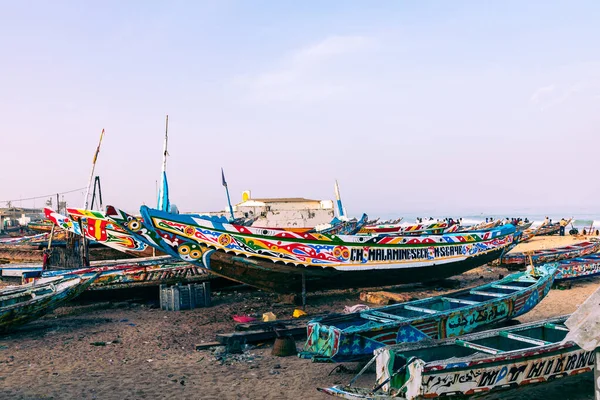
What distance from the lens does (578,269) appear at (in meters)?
16.3

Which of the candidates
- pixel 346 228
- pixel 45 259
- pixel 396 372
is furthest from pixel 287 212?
pixel 396 372

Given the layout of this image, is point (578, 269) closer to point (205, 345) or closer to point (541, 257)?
point (541, 257)

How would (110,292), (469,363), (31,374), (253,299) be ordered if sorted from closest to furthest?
(469,363), (31,374), (110,292), (253,299)

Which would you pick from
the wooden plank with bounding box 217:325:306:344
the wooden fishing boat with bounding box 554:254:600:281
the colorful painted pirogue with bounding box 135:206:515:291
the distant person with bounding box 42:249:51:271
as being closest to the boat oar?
the wooden plank with bounding box 217:325:306:344

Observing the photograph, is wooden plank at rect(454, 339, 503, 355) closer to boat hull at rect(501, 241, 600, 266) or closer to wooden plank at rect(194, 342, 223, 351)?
wooden plank at rect(194, 342, 223, 351)

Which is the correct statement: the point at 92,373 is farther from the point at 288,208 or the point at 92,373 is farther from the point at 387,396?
the point at 288,208

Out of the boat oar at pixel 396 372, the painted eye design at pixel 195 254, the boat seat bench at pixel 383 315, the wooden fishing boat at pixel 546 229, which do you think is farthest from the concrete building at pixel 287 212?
the boat oar at pixel 396 372

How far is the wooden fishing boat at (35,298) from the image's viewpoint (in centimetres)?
1063

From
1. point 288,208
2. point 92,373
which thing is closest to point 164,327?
point 92,373

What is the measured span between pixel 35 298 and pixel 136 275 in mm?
3343

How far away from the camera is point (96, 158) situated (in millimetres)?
21406

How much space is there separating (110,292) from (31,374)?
616 cm

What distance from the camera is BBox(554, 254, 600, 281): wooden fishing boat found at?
52.3ft

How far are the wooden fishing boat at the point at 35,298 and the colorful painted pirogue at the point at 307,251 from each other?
8.12 feet
